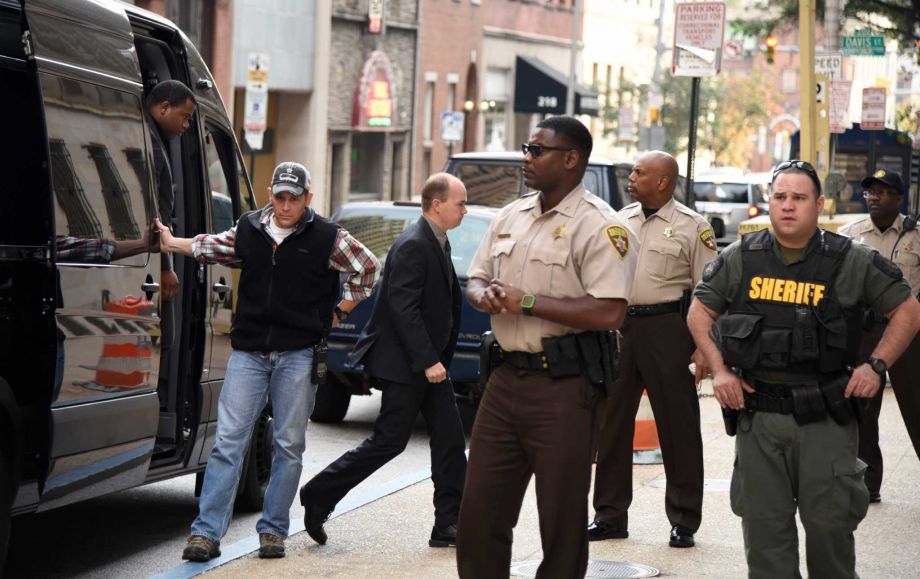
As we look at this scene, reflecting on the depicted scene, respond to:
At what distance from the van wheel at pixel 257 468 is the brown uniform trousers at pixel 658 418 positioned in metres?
1.76

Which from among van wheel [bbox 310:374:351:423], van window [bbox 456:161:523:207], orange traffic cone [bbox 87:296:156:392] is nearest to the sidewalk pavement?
orange traffic cone [bbox 87:296:156:392]

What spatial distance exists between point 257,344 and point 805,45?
13067 millimetres

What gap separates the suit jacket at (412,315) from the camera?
7.94 m

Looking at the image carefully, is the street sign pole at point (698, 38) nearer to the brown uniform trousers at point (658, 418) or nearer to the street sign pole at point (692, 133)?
the street sign pole at point (692, 133)

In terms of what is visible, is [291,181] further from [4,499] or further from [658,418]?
[658,418]

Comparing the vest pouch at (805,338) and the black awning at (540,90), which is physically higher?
the black awning at (540,90)

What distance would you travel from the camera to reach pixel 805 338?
19.8 ft

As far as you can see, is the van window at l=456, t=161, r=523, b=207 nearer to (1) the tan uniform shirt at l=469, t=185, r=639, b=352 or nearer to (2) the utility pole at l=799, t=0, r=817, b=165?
(2) the utility pole at l=799, t=0, r=817, b=165

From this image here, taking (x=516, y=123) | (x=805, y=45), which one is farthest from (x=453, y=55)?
(x=805, y=45)

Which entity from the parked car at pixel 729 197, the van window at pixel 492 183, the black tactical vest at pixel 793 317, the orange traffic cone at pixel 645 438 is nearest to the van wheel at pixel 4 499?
the black tactical vest at pixel 793 317

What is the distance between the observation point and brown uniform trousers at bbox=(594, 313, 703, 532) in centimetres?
823

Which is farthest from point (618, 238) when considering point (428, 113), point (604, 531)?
point (428, 113)

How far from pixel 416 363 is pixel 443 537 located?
85 cm

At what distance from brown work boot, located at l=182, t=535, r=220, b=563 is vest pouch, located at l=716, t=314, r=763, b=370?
262 centimetres
